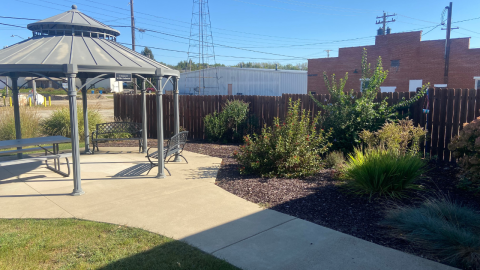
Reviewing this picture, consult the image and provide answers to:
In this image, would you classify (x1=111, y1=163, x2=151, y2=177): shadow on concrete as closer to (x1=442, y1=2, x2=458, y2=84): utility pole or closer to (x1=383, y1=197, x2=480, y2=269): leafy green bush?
(x1=383, y1=197, x2=480, y2=269): leafy green bush

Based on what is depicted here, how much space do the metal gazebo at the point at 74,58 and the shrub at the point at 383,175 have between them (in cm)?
398

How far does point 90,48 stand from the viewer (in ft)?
24.6

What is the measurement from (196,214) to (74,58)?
3.80 m

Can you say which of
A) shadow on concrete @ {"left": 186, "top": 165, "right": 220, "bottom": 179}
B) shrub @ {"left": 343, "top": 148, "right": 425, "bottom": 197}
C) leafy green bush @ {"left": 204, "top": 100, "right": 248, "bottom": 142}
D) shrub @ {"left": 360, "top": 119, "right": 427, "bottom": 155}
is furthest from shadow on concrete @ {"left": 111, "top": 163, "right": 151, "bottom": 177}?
shrub @ {"left": 360, "top": 119, "right": 427, "bottom": 155}

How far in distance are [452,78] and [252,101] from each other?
22.7 m

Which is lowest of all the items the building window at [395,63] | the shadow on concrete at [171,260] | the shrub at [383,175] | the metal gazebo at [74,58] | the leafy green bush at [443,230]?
the shadow on concrete at [171,260]

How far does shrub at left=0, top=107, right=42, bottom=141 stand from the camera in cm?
1252

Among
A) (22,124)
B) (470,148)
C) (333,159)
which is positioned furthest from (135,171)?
(22,124)

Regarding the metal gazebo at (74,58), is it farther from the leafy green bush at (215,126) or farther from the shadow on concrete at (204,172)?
the leafy green bush at (215,126)

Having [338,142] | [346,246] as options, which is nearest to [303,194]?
[346,246]

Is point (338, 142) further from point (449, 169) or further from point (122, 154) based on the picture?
point (122, 154)

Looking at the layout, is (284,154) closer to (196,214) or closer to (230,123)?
(196,214)

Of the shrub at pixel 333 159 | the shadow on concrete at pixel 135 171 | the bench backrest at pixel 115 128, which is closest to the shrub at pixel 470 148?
the shrub at pixel 333 159

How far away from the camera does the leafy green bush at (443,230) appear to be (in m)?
3.77
